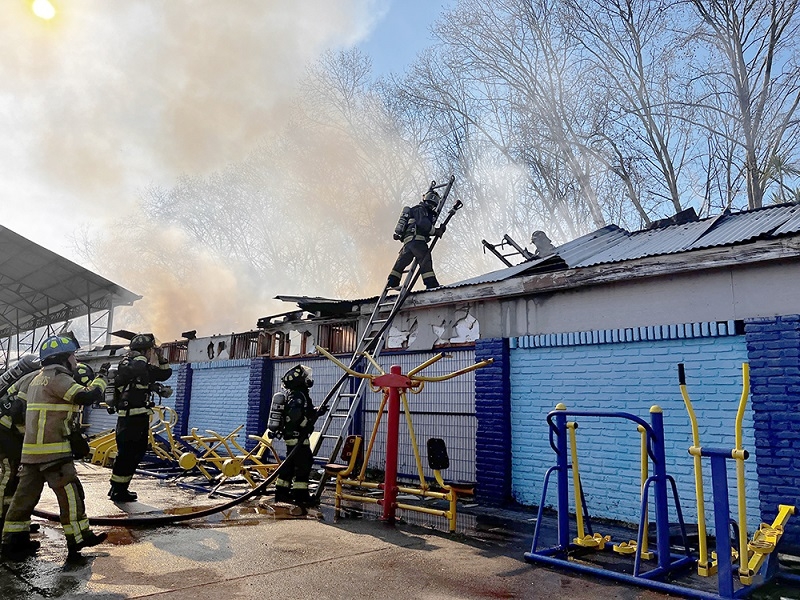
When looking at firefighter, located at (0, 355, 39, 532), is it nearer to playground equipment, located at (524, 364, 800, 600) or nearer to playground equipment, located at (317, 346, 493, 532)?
playground equipment, located at (317, 346, 493, 532)

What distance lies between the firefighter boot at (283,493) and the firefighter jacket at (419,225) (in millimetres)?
4037

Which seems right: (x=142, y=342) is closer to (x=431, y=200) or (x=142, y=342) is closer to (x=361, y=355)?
(x=361, y=355)

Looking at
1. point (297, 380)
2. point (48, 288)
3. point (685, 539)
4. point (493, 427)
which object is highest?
point (48, 288)

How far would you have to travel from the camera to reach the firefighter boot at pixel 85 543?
163 inches

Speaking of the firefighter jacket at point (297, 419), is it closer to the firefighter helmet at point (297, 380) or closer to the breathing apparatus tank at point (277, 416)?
the breathing apparatus tank at point (277, 416)

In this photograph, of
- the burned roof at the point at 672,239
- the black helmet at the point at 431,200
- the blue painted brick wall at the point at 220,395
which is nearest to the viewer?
the burned roof at the point at 672,239

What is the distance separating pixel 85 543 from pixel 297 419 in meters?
2.71

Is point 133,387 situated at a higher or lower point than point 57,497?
higher

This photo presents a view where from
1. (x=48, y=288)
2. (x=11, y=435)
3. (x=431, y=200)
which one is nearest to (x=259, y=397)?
(x=431, y=200)

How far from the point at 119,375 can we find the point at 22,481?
2.89 meters

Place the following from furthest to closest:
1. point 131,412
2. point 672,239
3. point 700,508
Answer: point 672,239 < point 131,412 < point 700,508

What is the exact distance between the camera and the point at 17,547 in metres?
4.17

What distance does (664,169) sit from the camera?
15172mm

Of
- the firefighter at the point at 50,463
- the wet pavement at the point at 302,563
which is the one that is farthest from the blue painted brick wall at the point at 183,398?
the firefighter at the point at 50,463
